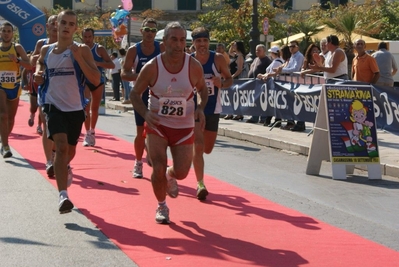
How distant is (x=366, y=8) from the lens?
40219 millimetres

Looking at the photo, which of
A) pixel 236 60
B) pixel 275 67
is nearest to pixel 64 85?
pixel 275 67

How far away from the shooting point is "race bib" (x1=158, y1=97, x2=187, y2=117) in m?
7.44

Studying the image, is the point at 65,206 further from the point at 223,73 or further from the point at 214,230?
the point at 223,73

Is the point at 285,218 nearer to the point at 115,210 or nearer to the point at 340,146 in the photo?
the point at 115,210

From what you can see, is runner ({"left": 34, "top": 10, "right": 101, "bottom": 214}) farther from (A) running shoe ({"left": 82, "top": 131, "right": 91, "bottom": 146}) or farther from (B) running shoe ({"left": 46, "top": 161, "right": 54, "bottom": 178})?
(A) running shoe ({"left": 82, "top": 131, "right": 91, "bottom": 146})

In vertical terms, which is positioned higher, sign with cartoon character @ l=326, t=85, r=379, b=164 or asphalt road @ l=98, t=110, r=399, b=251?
sign with cartoon character @ l=326, t=85, r=379, b=164

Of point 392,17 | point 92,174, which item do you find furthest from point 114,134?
point 392,17

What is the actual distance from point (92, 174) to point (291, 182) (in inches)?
102

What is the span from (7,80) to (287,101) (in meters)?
6.30

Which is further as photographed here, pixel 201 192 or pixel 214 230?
pixel 201 192

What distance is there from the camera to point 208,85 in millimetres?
9273

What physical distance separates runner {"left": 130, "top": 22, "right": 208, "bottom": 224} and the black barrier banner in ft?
20.0

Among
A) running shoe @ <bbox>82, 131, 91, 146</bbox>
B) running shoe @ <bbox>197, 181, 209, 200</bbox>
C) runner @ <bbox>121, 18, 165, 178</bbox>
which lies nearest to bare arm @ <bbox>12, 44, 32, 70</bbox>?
runner @ <bbox>121, 18, 165, 178</bbox>

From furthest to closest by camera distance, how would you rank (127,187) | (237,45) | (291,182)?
(237,45)
(291,182)
(127,187)
